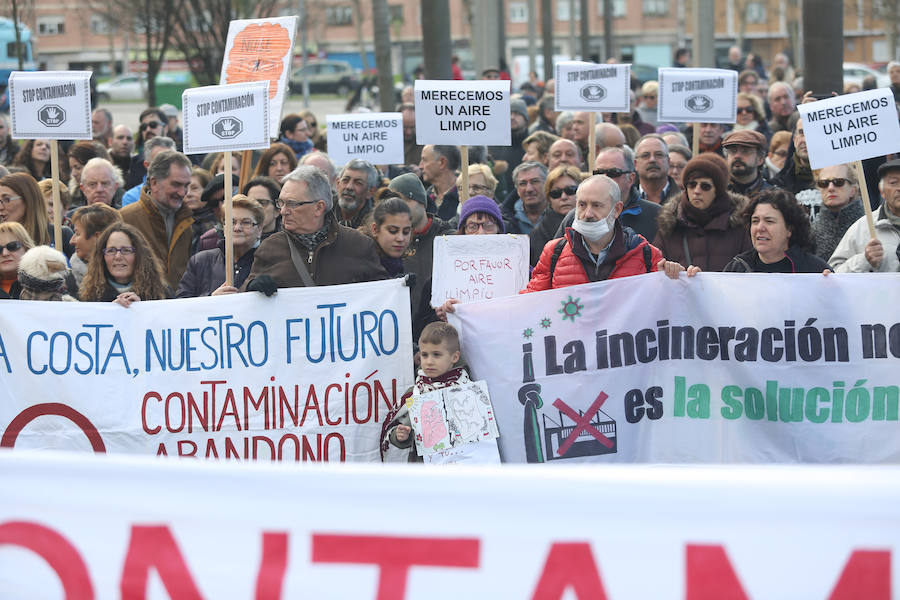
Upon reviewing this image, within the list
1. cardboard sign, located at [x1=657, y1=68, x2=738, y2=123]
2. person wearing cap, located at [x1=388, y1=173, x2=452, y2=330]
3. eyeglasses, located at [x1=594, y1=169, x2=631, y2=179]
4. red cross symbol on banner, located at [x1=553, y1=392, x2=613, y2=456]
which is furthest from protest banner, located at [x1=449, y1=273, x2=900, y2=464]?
cardboard sign, located at [x1=657, y1=68, x2=738, y2=123]

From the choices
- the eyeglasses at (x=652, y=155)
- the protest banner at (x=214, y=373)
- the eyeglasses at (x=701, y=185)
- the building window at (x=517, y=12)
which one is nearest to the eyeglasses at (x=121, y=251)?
the protest banner at (x=214, y=373)

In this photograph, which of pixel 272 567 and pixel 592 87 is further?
pixel 592 87

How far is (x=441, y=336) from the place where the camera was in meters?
5.30

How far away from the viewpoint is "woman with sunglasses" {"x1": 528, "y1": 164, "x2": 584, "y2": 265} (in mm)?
7223

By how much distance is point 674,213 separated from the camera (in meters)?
6.32

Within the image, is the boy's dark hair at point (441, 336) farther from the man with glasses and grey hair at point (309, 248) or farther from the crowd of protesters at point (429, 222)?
the man with glasses and grey hair at point (309, 248)

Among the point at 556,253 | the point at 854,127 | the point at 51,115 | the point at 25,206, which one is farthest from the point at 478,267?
the point at 51,115

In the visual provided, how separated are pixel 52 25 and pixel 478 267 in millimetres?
77042

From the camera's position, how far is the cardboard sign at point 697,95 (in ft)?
29.8

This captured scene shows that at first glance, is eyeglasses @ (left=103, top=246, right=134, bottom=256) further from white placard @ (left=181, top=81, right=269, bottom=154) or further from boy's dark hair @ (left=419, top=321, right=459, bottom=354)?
boy's dark hair @ (left=419, top=321, right=459, bottom=354)

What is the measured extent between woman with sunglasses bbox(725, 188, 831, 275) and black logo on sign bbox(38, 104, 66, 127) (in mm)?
4220

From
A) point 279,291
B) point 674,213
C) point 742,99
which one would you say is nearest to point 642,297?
point 674,213

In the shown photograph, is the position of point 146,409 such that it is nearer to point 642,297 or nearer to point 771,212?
point 642,297

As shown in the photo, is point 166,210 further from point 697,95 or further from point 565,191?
point 697,95
